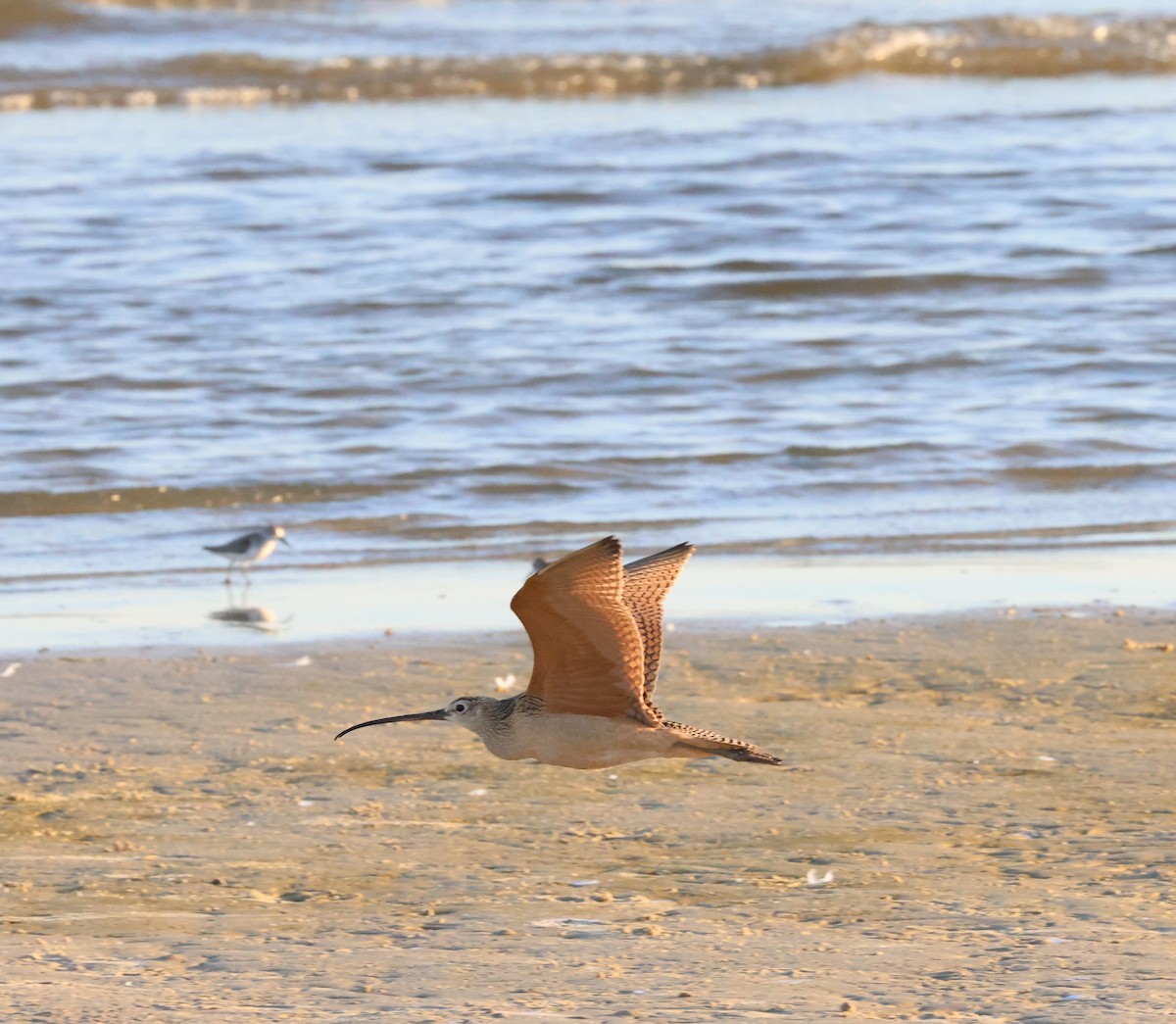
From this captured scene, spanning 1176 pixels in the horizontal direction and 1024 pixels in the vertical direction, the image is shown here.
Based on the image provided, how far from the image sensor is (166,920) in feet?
16.7

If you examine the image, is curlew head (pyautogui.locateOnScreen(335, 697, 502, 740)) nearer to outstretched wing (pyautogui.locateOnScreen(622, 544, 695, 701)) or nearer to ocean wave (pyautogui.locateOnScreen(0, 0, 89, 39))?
outstretched wing (pyautogui.locateOnScreen(622, 544, 695, 701))

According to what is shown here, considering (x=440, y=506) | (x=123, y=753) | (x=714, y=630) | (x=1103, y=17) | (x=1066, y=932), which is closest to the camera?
(x=1066, y=932)

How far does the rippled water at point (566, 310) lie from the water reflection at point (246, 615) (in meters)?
0.82

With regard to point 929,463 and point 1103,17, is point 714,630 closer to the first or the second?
point 929,463

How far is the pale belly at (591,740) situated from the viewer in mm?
4410

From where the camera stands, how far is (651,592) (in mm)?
4684

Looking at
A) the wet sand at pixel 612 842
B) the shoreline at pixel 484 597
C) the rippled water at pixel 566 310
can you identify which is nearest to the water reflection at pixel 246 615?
the shoreline at pixel 484 597

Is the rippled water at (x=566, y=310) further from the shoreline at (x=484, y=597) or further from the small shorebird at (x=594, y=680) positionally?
the small shorebird at (x=594, y=680)

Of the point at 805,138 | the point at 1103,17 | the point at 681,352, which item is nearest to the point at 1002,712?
the point at 681,352

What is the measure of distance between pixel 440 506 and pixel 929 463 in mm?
2657

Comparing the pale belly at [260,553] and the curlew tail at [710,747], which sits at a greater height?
the curlew tail at [710,747]

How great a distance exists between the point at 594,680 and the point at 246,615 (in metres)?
4.29

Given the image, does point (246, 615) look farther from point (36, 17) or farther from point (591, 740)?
point (36, 17)

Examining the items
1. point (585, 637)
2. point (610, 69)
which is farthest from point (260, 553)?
point (610, 69)
